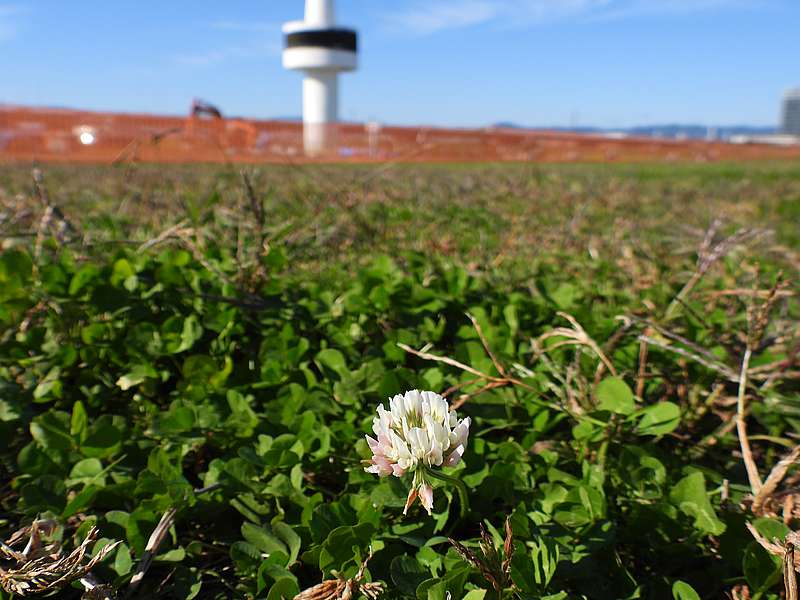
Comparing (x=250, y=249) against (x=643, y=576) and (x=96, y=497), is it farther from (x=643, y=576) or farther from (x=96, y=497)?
(x=643, y=576)

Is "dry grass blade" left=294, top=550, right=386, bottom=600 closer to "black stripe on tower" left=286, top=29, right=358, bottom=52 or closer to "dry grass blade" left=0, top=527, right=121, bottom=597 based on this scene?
"dry grass blade" left=0, top=527, right=121, bottom=597

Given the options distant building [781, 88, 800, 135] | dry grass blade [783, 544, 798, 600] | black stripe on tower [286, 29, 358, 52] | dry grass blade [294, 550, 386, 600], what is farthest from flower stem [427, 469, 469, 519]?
distant building [781, 88, 800, 135]

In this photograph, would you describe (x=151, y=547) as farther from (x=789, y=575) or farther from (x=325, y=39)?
(x=325, y=39)

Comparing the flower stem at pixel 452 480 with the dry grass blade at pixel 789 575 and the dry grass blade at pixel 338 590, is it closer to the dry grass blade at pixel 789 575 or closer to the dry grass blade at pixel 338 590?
the dry grass blade at pixel 338 590

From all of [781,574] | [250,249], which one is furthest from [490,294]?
[781,574]

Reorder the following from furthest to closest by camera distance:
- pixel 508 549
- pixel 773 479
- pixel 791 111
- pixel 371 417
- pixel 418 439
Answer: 1. pixel 791 111
2. pixel 371 417
3. pixel 773 479
4. pixel 508 549
5. pixel 418 439

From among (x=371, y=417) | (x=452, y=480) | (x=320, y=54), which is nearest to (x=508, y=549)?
(x=452, y=480)
